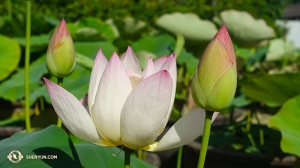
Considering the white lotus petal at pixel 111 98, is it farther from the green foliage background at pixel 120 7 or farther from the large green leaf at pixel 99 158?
the green foliage background at pixel 120 7

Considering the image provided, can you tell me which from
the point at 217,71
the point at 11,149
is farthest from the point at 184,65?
the point at 217,71

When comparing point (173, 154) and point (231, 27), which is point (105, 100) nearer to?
point (173, 154)

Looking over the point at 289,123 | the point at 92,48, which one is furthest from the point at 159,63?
the point at 92,48

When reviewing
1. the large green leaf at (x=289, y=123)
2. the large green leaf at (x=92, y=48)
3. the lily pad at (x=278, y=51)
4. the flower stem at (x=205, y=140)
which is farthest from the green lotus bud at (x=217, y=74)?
the lily pad at (x=278, y=51)

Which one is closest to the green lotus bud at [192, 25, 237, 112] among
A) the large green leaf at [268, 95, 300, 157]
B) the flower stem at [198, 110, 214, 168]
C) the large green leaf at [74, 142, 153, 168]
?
the flower stem at [198, 110, 214, 168]

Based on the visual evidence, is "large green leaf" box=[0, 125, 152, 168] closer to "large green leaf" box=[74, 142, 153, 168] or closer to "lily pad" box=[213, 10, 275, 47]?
"large green leaf" box=[74, 142, 153, 168]
